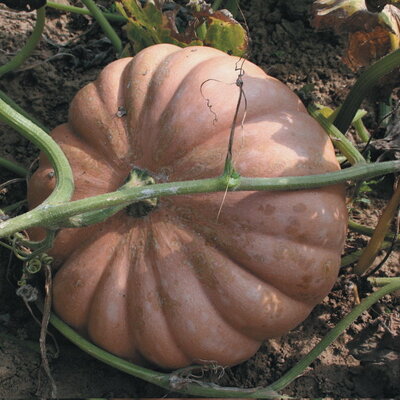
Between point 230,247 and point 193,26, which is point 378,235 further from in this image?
point 193,26

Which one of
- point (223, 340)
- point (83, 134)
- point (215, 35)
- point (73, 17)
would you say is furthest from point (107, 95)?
point (73, 17)

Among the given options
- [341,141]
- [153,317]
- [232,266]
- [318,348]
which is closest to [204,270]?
[232,266]

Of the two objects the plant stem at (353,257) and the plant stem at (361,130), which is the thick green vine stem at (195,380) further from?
the plant stem at (361,130)

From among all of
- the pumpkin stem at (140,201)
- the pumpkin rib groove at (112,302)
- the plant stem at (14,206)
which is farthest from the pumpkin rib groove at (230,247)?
the plant stem at (14,206)

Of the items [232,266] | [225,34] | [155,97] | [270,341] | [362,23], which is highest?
[362,23]

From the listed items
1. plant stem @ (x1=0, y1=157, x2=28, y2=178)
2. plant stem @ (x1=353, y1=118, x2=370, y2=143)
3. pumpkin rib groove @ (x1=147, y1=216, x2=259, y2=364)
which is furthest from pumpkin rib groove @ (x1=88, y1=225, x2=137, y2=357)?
plant stem @ (x1=353, y1=118, x2=370, y2=143)

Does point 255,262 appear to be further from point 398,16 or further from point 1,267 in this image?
point 1,267
